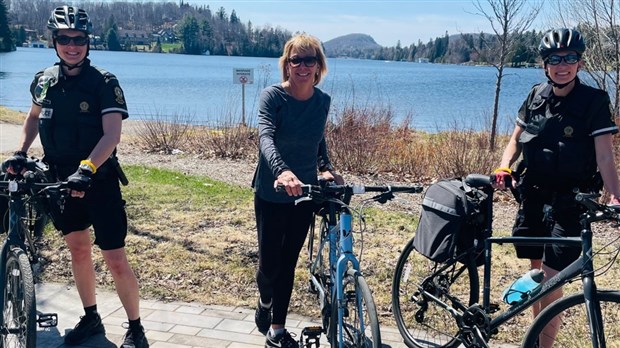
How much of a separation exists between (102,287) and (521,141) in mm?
3674

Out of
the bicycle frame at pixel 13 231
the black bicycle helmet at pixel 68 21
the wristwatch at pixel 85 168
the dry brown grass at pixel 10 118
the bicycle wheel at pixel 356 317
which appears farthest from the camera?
the dry brown grass at pixel 10 118

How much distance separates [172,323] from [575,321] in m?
2.81

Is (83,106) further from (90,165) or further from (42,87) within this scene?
(90,165)

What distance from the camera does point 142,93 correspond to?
4122cm

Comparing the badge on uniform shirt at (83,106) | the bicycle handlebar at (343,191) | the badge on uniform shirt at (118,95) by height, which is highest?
the badge on uniform shirt at (118,95)

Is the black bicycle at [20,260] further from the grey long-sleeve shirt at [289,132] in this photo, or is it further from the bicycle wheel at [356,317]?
the bicycle wheel at [356,317]

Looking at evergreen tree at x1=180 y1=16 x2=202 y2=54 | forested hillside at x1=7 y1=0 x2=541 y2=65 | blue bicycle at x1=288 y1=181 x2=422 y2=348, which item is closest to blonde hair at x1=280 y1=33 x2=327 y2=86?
blue bicycle at x1=288 y1=181 x2=422 y2=348

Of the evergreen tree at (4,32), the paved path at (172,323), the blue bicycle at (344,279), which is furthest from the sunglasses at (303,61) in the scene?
the evergreen tree at (4,32)

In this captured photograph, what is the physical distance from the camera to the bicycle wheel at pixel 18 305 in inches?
140

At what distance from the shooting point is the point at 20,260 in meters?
3.67

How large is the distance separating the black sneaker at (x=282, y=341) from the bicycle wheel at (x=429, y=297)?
0.84 m

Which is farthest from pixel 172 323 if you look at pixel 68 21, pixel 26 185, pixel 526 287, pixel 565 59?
pixel 565 59

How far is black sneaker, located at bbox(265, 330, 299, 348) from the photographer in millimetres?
4160

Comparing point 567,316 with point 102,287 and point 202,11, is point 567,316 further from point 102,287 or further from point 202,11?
point 202,11
